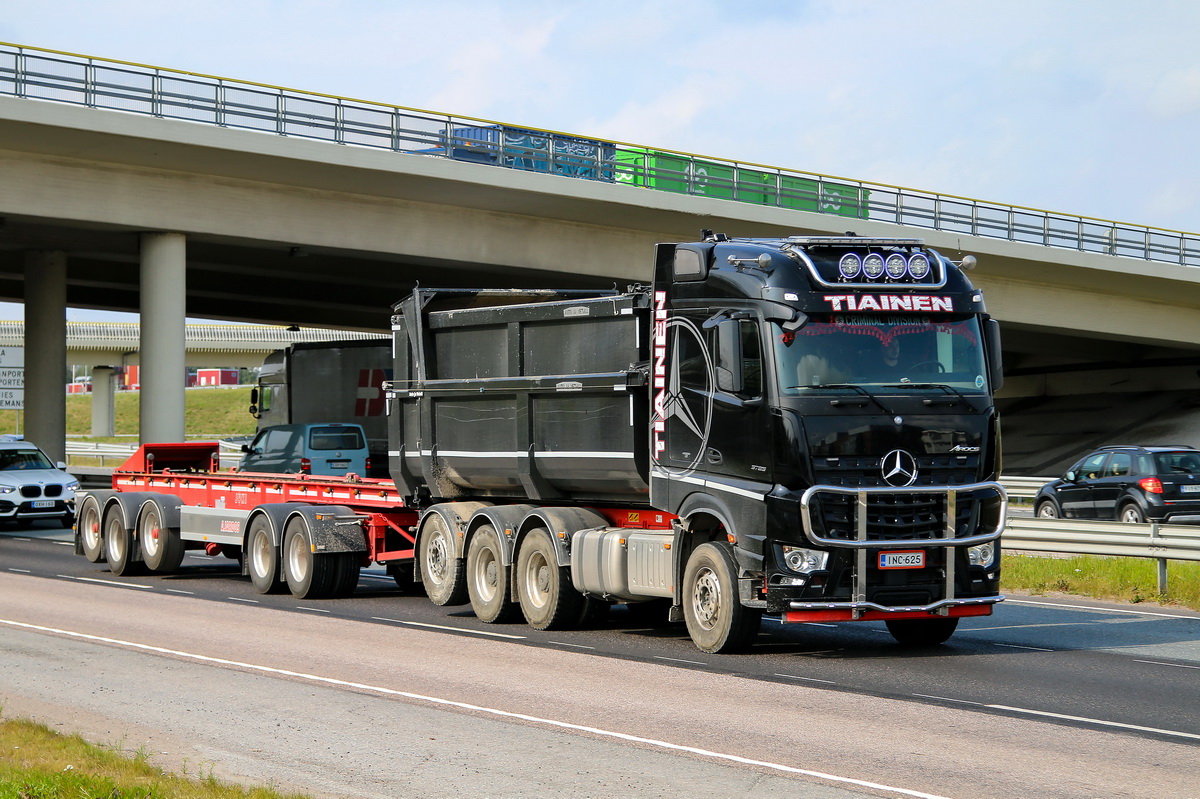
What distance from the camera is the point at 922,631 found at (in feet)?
43.6

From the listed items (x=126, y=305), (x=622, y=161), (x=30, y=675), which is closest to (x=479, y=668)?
(x=30, y=675)

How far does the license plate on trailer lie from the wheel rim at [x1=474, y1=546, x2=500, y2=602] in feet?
15.0

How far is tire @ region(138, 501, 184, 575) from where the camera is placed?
67.3ft

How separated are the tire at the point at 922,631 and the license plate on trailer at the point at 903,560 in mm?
1311

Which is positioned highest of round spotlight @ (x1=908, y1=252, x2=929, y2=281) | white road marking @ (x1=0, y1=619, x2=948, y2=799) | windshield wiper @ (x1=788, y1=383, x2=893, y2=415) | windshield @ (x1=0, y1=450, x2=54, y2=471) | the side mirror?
round spotlight @ (x1=908, y1=252, x2=929, y2=281)

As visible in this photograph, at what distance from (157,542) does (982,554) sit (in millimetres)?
12570

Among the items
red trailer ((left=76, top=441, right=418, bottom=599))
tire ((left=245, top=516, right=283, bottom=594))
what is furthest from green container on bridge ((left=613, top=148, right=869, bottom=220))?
tire ((left=245, top=516, right=283, bottom=594))

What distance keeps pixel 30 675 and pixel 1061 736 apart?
737 centimetres

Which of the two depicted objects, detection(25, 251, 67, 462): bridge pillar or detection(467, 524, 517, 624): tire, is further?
detection(25, 251, 67, 462): bridge pillar

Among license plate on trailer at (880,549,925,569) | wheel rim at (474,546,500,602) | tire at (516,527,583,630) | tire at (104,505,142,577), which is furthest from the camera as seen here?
tire at (104,505,142,577)

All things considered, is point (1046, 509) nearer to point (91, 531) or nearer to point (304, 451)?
point (304, 451)

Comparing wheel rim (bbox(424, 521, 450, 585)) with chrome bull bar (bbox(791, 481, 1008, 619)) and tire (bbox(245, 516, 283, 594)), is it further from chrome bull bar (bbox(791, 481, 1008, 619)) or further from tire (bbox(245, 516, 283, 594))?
chrome bull bar (bbox(791, 481, 1008, 619))

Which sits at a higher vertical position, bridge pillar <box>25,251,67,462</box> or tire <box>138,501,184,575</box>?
bridge pillar <box>25,251,67,462</box>

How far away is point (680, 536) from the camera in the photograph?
42.2 feet
